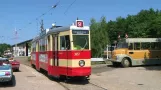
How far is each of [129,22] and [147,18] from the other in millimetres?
6983

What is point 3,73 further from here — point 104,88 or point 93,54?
point 93,54

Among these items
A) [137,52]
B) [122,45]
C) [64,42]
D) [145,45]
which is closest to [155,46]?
[145,45]

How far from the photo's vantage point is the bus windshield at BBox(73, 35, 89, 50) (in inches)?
713

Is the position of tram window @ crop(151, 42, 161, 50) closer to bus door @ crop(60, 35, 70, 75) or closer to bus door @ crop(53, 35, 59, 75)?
bus door @ crop(53, 35, 59, 75)

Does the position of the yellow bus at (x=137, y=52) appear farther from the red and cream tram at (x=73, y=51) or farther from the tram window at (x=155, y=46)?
the red and cream tram at (x=73, y=51)

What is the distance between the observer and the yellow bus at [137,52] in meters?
30.3

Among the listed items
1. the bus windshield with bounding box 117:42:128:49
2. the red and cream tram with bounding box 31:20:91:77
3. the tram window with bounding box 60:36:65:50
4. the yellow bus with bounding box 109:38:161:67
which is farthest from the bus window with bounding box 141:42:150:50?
the tram window with bounding box 60:36:65:50

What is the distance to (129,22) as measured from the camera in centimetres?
8325

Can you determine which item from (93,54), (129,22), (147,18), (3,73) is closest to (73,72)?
(3,73)

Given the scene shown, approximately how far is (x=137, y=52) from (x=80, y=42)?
13044 millimetres

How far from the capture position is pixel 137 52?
99.2 feet

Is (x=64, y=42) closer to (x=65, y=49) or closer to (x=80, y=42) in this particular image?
(x=65, y=49)

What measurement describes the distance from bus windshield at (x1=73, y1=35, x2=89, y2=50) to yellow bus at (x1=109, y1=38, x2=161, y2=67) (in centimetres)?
1240

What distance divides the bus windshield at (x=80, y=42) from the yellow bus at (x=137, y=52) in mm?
12404
